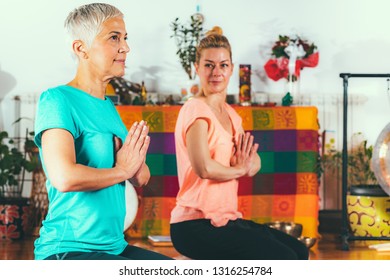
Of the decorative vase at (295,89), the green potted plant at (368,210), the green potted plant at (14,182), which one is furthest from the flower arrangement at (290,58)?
the green potted plant at (14,182)

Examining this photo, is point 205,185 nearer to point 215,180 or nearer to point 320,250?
point 215,180

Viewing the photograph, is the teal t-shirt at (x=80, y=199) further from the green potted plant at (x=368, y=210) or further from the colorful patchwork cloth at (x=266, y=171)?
the green potted plant at (x=368, y=210)

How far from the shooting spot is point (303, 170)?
3564 millimetres

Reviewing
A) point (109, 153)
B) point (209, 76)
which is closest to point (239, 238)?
point (209, 76)

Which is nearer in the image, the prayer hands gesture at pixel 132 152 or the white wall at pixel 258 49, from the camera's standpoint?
the prayer hands gesture at pixel 132 152

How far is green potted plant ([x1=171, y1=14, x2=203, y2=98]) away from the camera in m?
3.70

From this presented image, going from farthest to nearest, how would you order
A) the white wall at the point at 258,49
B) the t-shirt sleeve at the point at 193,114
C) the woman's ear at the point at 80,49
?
the white wall at the point at 258,49 → the t-shirt sleeve at the point at 193,114 → the woman's ear at the point at 80,49

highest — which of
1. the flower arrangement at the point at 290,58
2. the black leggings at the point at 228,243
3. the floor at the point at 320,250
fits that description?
the flower arrangement at the point at 290,58

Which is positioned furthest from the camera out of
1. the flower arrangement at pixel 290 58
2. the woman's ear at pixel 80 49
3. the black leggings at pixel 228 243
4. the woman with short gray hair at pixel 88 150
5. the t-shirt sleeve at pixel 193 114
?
the flower arrangement at pixel 290 58

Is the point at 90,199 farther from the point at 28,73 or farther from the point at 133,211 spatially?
the point at 28,73

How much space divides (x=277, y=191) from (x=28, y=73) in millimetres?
1186

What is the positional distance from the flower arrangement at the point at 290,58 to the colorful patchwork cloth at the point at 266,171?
0.33 meters

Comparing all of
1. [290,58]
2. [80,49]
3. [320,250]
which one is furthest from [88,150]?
[290,58]

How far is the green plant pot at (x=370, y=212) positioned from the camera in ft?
11.8
